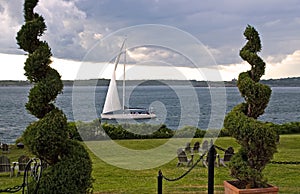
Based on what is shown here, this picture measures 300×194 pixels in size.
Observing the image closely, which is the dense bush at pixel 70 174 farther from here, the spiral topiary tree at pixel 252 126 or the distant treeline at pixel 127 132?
the distant treeline at pixel 127 132

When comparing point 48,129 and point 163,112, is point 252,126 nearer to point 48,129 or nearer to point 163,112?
point 48,129

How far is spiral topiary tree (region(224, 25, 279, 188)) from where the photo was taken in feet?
19.9

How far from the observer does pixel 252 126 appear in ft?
Answer: 19.8

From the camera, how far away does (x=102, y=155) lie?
666 inches

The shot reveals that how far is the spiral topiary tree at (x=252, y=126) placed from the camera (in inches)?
239

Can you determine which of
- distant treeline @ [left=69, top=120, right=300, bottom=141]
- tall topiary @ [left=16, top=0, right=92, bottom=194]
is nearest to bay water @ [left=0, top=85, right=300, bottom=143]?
distant treeline @ [left=69, top=120, right=300, bottom=141]

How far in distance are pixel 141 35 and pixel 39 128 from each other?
32.4 ft

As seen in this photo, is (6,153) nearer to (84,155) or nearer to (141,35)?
(141,35)

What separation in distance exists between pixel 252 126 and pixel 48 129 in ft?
9.98

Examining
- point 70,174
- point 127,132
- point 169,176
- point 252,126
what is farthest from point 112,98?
point 70,174

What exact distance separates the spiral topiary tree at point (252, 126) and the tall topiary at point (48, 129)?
2.39 metres

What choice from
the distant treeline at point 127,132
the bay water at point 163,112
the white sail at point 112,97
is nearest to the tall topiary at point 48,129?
the bay water at point 163,112

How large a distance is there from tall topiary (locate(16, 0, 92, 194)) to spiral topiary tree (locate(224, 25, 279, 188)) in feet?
7.85

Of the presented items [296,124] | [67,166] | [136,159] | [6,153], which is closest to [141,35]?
[136,159]
